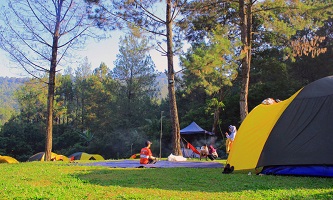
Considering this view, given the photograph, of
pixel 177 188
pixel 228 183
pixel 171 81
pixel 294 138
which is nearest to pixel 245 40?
pixel 171 81

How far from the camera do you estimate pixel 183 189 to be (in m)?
5.23

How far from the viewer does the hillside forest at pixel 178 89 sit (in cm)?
1432

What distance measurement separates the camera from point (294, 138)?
6.90 metres

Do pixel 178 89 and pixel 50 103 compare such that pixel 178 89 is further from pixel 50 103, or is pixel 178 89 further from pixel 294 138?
pixel 294 138

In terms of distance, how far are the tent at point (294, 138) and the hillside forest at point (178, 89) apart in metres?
6.22

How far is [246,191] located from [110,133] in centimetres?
3550

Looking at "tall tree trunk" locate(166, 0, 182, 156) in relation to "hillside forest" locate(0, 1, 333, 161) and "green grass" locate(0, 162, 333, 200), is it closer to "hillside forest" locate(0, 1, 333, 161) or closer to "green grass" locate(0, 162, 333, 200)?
"hillside forest" locate(0, 1, 333, 161)

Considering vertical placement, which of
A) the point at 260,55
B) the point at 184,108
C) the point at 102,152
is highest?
the point at 260,55

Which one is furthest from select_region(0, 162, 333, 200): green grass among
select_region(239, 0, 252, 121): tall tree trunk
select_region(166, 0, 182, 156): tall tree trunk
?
select_region(239, 0, 252, 121): tall tree trunk

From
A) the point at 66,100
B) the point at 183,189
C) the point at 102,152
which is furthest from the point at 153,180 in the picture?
the point at 66,100

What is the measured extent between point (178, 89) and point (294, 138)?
3083 centimetres

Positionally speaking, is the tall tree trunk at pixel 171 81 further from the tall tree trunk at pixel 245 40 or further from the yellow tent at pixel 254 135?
the yellow tent at pixel 254 135

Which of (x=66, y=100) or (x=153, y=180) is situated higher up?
(x=66, y=100)

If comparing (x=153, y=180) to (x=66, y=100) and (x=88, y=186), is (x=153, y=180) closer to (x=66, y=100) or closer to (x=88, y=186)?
(x=88, y=186)
